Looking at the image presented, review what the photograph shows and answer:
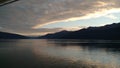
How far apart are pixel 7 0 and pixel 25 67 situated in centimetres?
1790

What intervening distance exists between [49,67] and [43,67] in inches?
47.1

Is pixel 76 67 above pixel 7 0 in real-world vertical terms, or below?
below

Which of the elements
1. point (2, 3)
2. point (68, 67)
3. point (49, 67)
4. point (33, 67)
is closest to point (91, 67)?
point (68, 67)

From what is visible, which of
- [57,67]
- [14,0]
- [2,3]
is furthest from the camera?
[57,67]

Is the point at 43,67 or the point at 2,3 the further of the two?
the point at 43,67

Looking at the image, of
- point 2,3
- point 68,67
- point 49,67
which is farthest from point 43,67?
point 2,3

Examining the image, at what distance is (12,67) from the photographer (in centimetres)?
3669

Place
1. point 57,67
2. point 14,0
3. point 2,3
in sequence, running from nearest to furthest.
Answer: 1. point 14,0
2. point 2,3
3. point 57,67

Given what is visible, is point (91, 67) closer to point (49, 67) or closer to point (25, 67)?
point (49, 67)

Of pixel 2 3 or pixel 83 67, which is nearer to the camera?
pixel 2 3

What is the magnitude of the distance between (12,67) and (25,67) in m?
2.00

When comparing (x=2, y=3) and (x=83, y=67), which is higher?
(x=2, y=3)

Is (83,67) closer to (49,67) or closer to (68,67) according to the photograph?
(68,67)

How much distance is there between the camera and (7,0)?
21266 mm
